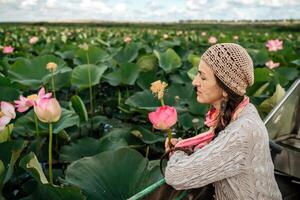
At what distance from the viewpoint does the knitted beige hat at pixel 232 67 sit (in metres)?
1.04

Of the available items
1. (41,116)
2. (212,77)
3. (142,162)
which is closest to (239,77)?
(212,77)

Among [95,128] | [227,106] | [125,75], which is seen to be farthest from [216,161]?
[125,75]

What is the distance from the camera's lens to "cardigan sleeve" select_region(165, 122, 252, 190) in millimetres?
1008

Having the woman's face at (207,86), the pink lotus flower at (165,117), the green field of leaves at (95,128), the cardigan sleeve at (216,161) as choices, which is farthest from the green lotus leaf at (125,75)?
the cardigan sleeve at (216,161)

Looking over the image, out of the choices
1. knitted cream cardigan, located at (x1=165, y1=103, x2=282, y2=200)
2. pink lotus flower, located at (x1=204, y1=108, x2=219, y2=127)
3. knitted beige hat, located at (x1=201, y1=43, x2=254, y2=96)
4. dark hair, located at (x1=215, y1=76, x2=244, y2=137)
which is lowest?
knitted cream cardigan, located at (x1=165, y1=103, x2=282, y2=200)

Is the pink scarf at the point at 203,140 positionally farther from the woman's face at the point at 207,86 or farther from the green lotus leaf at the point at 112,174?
the green lotus leaf at the point at 112,174

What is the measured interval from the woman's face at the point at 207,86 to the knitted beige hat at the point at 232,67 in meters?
0.03

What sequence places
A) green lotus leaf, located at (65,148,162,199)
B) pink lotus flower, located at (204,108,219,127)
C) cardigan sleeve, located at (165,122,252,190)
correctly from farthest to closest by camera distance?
green lotus leaf, located at (65,148,162,199) < pink lotus flower, located at (204,108,219,127) < cardigan sleeve, located at (165,122,252,190)

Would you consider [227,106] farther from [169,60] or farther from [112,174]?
[169,60]

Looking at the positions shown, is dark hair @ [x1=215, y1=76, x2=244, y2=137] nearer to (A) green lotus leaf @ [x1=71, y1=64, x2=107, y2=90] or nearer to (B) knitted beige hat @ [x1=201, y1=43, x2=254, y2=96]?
(B) knitted beige hat @ [x1=201, y1=43, x2=254, y2=96]

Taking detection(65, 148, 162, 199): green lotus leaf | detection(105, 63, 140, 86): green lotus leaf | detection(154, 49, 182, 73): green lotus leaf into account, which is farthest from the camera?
detection(154, 49, 182, 73): green lotus leaf

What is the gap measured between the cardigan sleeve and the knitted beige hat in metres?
0.10

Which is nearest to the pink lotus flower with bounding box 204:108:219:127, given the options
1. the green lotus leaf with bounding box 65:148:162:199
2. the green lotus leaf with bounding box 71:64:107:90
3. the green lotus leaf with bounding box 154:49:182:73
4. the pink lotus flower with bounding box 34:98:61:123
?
the green lotus leaf with bounding box 65:148:162:199

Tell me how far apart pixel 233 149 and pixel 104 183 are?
0.45m
